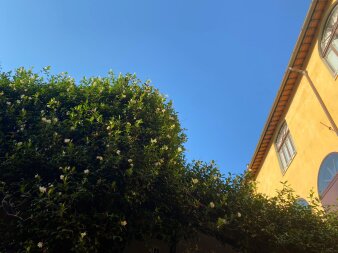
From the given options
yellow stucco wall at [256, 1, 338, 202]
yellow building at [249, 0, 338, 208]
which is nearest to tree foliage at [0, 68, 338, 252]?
yellow building at [249, 0, 338, 208]

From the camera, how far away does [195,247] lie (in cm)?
652

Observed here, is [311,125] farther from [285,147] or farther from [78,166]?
[78,166]

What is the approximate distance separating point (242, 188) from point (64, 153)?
4098 millimetres

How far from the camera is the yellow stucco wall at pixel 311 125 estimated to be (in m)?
12.9

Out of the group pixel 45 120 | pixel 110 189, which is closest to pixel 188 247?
pixel 110 189

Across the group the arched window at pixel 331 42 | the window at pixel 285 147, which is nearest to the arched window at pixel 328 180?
the window at pixel 285 147

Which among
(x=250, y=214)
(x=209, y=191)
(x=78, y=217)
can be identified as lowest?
(x=78, y=217)

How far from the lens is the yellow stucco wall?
1293 centimetres

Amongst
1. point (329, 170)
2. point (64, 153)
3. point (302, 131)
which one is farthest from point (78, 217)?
point (302, 131)

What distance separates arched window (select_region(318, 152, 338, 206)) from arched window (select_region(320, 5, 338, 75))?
3.37m

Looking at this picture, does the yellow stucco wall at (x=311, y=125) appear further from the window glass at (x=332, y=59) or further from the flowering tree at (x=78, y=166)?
the flowering tree at (x=78, y=166)

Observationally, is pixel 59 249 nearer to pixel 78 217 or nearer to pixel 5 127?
pixel 78 217

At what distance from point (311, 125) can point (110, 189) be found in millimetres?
10941

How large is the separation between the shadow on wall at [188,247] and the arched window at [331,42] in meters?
9.18
